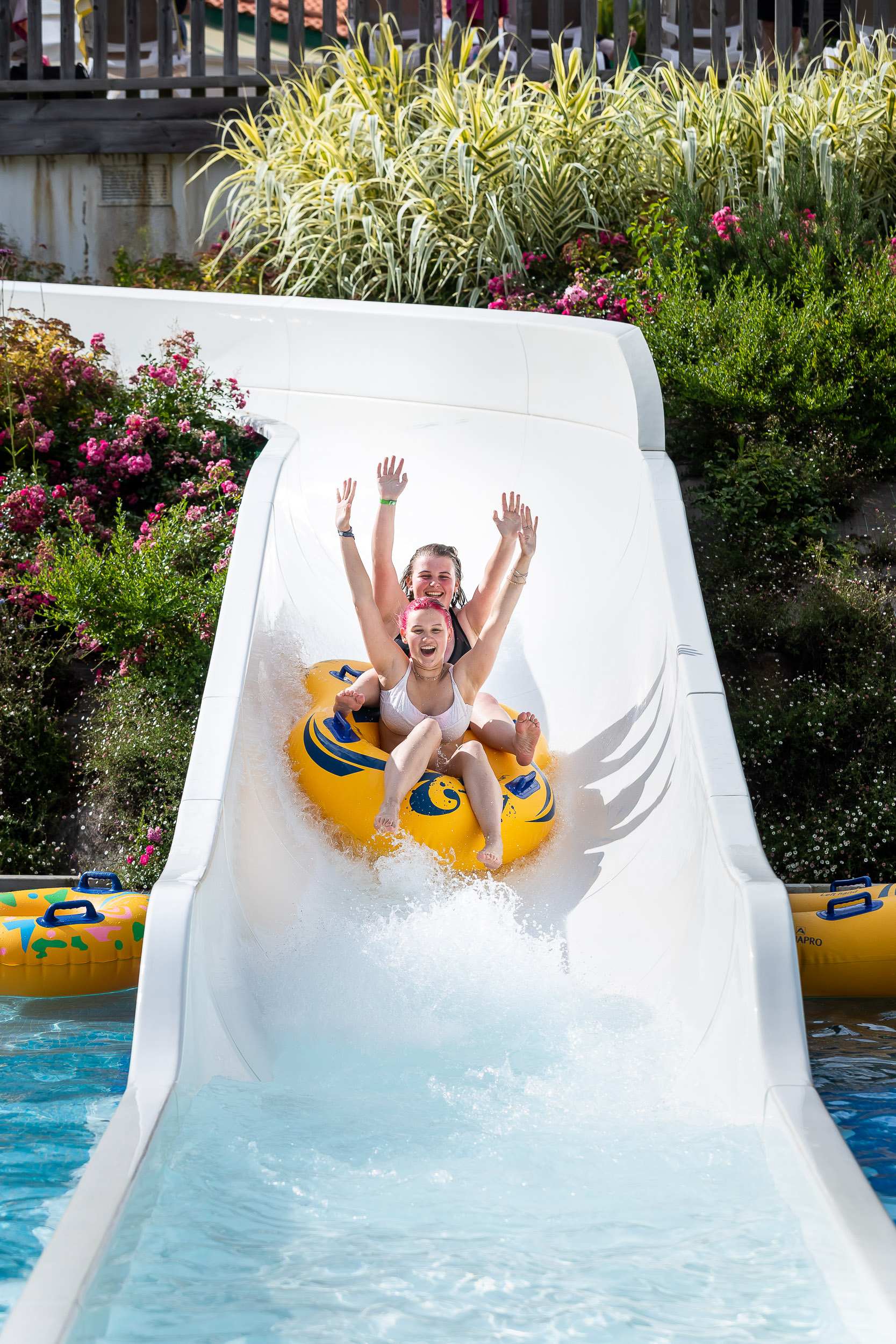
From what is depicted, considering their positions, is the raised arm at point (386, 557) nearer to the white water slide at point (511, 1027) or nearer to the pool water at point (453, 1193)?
the white water slide at point (511, 1027)

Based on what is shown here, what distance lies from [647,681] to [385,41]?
504cm

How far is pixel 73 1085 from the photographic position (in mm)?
3004

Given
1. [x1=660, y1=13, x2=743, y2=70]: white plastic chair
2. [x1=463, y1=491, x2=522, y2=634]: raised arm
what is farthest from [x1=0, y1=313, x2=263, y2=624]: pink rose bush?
[x1=660, y1=13, x2=743, y2=70]: white plastic chair

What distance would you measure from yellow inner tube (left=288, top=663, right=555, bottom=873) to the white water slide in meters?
0.07

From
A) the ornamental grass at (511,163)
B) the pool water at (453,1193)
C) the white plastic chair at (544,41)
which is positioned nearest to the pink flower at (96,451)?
the ornamental grass at (511,163)

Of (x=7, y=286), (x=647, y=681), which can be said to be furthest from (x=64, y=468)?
(x=647, y=681)

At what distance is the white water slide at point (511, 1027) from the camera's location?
1.84 m

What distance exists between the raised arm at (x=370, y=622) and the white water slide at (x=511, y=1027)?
0.93 feet

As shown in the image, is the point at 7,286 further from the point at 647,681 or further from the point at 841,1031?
the point at 841,1031

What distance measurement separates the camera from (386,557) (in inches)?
165

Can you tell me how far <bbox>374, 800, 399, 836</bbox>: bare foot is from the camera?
11.1 ft

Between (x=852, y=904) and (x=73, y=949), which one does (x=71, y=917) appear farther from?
(x=852, y=904)

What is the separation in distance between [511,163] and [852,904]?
450 centimetres

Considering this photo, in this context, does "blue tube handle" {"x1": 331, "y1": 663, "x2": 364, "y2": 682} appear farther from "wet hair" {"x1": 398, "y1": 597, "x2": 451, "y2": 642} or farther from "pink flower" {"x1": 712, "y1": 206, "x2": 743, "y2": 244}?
"pink flower" {"x1": 712, "y1": 206, "x2": 743, "y2": 244}
